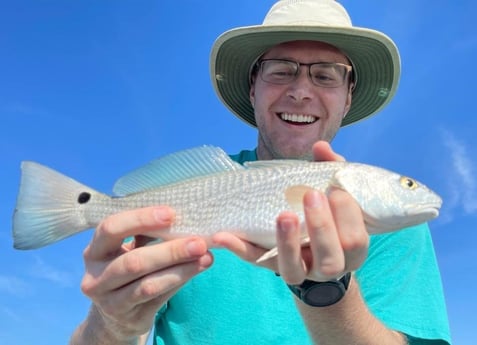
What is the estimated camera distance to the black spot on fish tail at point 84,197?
353 cm

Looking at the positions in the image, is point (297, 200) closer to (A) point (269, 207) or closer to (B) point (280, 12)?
(A) point (269, 207)

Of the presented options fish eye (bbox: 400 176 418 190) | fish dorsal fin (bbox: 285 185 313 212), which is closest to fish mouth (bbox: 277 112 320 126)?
fish eye (bbox: 400 176 418 190)

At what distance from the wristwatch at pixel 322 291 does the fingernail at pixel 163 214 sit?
0.89 m

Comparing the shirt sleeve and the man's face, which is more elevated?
the man's face

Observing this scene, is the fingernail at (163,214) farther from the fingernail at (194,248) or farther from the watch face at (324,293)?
the watch face at (324,293)

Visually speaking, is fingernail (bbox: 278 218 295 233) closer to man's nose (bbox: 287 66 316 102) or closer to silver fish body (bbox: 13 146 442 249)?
silver fish body (bbox: 13 146 442 249)

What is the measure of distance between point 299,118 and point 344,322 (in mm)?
2502

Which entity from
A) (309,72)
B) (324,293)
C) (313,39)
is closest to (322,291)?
(324,293)

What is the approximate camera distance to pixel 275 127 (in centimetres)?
536

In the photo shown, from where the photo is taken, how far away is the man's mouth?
5277 millimetres

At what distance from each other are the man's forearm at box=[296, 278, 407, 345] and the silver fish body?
508 mm

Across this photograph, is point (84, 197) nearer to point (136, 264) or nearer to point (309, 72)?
point (136, 264)

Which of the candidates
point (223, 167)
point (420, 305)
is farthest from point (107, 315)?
point (420, 305)

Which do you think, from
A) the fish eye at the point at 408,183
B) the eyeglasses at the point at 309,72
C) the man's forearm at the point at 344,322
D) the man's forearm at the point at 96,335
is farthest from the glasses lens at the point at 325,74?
the man's forearm at the point at 96,335
